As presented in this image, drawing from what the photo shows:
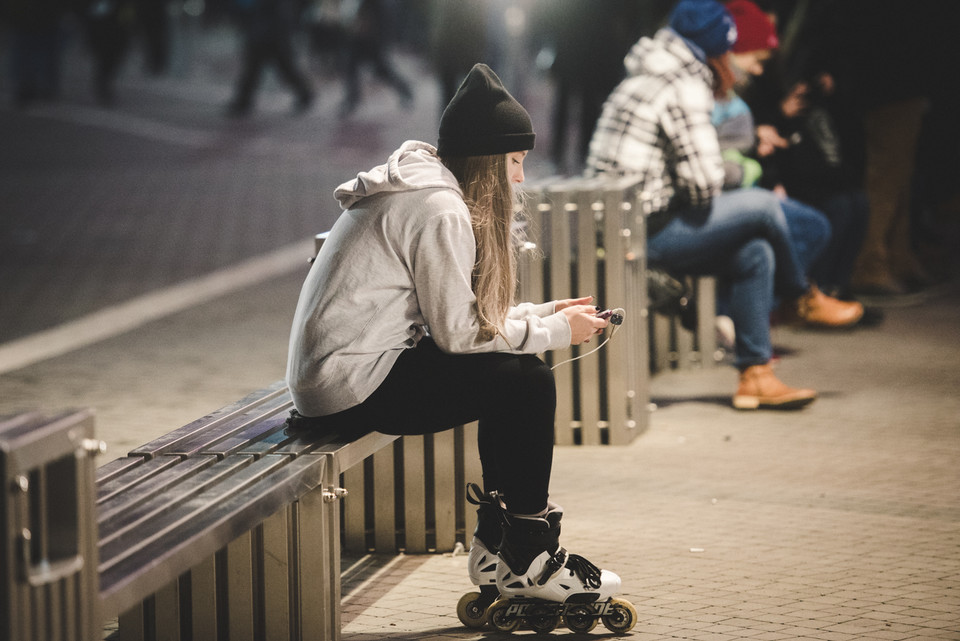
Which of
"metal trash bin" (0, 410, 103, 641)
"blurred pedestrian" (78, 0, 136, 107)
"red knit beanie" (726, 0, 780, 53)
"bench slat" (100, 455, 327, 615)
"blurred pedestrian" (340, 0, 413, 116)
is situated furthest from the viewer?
"blurred pedestrian" (78, 0, 136, 107)

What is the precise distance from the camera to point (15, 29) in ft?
67.2

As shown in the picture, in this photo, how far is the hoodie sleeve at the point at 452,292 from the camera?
377cm

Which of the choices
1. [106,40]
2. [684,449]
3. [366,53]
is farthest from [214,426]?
[106,40]

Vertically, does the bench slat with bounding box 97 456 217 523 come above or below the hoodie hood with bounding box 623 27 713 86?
below

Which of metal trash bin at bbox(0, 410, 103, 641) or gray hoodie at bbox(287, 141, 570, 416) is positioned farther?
gray hoodie at bbox(287, 141, 570, 416)

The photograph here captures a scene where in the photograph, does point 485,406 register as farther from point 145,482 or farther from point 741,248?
point 741,248

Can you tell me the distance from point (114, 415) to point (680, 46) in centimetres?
294

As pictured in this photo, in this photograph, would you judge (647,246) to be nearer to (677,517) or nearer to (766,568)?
(677,517)

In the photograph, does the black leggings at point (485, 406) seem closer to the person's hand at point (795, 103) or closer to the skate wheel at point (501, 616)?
the skate wheel at point (501, 616)

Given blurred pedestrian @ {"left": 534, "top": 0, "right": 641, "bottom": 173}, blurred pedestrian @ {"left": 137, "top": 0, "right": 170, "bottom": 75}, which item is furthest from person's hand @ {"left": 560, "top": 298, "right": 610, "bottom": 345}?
blurred pedestrian @ {"left": 137, "top": 0, "right": 170, "bottom": 75}

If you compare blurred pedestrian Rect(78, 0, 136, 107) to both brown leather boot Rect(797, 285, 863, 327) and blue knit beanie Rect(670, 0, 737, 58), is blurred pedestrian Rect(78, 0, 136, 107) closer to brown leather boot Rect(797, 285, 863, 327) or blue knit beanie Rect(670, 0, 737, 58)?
brown leather boot Rect(797, 285, 863, 327)

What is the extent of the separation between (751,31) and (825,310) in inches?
60.9

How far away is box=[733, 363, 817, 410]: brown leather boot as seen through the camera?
6.57 meters

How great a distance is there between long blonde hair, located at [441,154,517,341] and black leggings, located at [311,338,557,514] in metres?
0.13
